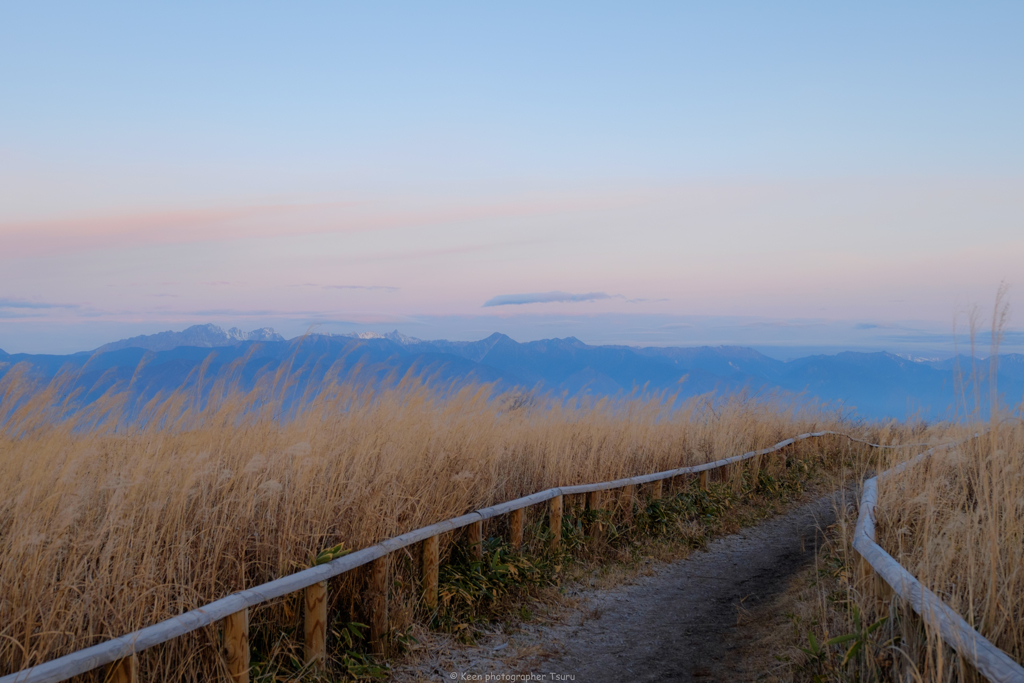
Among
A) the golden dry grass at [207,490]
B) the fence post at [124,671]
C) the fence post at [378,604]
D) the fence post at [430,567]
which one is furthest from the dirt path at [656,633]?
the fence post at [124,671]

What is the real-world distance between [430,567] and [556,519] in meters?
2.25

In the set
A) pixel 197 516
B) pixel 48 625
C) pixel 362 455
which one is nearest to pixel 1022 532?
pixel 362 455

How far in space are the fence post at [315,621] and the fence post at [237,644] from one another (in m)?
0.59

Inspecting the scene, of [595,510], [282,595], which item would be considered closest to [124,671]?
[282,595]

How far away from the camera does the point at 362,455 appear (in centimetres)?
582

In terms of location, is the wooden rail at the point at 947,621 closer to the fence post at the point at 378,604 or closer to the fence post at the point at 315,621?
the fence post at the point at 378,604

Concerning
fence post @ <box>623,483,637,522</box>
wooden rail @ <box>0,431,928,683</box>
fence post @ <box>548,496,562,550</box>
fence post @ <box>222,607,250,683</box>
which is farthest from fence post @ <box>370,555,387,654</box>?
fence post @ <box>623,483,637,522</box>

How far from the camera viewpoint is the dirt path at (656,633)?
17.3 ft

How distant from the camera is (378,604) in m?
4.96

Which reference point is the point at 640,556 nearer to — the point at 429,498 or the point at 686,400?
the point at 429,498

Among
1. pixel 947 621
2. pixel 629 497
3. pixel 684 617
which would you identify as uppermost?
pixel 947 621

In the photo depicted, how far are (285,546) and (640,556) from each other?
5.05 metres

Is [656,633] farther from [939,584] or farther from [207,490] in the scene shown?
[207,490]

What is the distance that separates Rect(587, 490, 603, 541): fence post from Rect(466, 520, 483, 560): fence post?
90.4 inches
